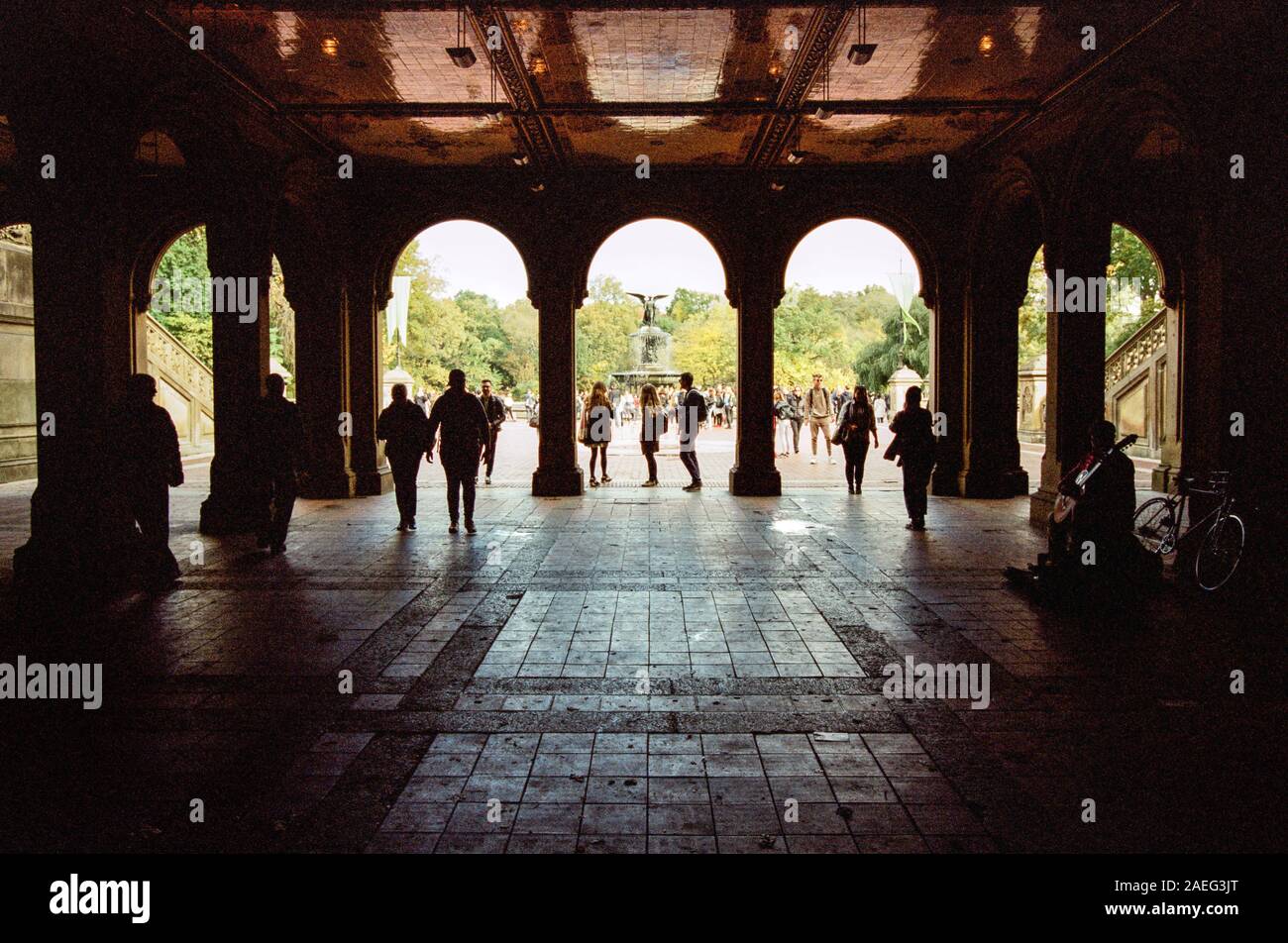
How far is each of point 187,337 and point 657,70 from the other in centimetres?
2467

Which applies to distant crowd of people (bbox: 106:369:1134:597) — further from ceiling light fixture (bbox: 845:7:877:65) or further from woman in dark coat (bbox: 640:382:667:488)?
woman in dark coat (bbox: 640:382:667:488)

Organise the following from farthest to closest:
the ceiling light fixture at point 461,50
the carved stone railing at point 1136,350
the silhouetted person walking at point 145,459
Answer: the carved stone railing at point 1136,350, the ceiling light fixture at point 461,50, the silhouetted person walking at point 145,459

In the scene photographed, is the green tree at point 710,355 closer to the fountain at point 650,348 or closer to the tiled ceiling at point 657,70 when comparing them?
the fountain at point 650,348

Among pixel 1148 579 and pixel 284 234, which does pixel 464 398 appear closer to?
pixel 284 234

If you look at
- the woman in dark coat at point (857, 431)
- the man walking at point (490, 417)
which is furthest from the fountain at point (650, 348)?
the woman in dark coat at point (857, 431)

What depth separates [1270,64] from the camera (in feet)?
23.7

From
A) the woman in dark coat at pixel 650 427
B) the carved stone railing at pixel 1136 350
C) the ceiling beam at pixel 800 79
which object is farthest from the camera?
the carved stone railing at pixel 1136 350

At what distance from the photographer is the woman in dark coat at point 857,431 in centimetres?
1387

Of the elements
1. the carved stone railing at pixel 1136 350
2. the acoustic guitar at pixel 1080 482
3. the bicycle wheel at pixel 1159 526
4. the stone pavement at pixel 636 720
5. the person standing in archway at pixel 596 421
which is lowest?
the stone pavement at pixel 636 720

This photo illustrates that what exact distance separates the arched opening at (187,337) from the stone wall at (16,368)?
6.77ft

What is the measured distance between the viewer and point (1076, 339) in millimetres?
11391

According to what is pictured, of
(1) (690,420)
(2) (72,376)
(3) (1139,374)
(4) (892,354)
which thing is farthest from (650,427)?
(4) (892,354)

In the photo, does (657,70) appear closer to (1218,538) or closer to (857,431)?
(857,431)

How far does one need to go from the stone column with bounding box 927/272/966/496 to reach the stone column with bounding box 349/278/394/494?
9.16m
